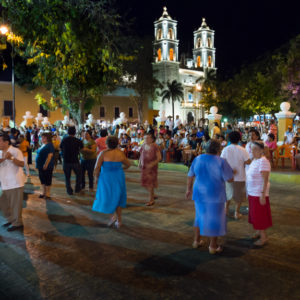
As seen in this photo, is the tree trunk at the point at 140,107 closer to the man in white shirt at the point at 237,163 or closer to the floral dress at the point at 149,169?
the floral dress at the point at 149,169

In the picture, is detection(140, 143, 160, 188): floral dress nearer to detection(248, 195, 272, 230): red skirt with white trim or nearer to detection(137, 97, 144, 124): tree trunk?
detection(248, 195, 272, 230): red skirt with white trim

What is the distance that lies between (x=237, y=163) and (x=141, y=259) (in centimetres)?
282

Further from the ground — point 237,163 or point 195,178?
point 237,163

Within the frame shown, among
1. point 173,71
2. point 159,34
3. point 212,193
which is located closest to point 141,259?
point 212,193

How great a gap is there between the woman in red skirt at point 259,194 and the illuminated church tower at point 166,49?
2753 inches

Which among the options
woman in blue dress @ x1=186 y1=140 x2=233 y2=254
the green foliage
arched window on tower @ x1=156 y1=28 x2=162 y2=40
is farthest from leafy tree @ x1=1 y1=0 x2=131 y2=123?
arched window on tower @ x1=156 y1=28 x2=162 y2=40

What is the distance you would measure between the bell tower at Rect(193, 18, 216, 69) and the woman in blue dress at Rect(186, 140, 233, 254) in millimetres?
91923

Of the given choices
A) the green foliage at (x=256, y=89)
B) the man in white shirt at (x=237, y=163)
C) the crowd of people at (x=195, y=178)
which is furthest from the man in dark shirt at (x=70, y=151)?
the green foliage at (x=256, y=89)

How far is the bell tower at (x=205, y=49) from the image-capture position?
3676 inches

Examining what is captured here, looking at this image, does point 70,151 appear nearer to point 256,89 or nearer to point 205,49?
point 256,89

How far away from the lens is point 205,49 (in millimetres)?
92812

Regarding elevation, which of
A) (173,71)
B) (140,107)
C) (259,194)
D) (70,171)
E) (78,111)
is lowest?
(259,194)

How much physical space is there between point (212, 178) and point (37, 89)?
42.8 m

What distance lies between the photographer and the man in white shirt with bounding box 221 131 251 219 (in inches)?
243
